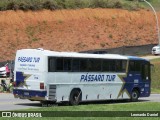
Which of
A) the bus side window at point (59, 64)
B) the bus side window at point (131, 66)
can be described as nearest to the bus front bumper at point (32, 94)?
the bus side window at point (59, 64)

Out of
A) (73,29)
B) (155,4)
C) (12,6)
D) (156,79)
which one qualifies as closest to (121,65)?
(156,79)

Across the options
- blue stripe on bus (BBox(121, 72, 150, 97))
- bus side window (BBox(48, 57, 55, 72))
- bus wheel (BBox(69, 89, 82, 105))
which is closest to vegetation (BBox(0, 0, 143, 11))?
blue stripe on bus (BBox(121, 72, 150, 97))

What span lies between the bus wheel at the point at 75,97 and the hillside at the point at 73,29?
3662cm

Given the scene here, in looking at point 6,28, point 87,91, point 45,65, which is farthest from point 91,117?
point 6,28

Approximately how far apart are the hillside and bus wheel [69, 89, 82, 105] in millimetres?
36624

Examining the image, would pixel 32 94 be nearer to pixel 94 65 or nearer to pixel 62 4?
pixel 94 65

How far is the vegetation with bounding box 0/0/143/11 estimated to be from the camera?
2948 inches

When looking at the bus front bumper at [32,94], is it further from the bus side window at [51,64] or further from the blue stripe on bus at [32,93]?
the bus side window at [51,64]

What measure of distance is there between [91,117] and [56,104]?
1069 centimetres

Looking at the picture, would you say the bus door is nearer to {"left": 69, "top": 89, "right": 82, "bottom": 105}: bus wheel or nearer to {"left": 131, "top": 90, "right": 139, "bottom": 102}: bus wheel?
{"left": 131, "top": 90, "right": 139, "bottom": 102}: bus wheel

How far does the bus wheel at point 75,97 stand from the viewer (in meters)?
25.7

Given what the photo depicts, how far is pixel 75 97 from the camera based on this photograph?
26.0 metres

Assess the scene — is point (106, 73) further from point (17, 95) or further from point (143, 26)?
point (143, 26)

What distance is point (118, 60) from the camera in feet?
95.0
